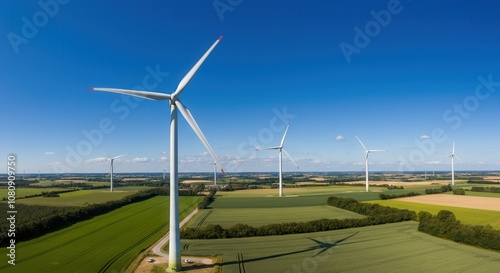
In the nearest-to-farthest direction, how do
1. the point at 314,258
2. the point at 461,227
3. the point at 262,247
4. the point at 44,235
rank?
the point at 314,258, the point at 262,247, the point at 461,227, the point at 44,235

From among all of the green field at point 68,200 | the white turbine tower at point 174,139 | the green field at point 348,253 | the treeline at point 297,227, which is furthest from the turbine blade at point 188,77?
the green field at point 68,200

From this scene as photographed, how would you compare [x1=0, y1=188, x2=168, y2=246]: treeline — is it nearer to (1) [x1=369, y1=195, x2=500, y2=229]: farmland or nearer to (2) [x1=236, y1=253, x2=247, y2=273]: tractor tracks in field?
(2) [x1=236, y1=253, x2=247, y2=273]: tractor tracks in field

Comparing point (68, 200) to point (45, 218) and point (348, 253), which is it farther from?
point (348, 253)

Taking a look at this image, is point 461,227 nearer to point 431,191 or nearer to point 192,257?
point 192,257

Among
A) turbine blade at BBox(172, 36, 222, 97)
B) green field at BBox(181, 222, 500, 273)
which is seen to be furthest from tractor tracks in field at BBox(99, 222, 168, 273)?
turbine blade at BBox(172, 36, 222, 97)

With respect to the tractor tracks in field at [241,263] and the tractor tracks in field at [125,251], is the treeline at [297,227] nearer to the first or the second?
the tractor tracks in field at [125,251]

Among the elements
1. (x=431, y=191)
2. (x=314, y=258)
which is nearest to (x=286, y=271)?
(x=314, y=258)

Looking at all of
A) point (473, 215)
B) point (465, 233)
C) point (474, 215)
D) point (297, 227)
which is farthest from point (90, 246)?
point (474, 215)
